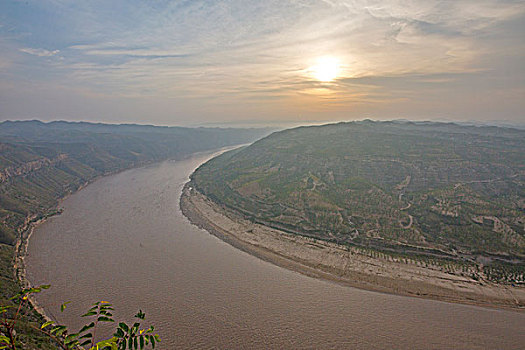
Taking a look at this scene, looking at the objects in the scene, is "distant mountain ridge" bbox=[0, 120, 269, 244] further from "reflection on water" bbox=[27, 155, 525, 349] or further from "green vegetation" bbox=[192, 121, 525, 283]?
"green vegetation" bbox=[192, 121, 525, 283]

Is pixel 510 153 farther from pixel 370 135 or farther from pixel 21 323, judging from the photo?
pixel 21 323

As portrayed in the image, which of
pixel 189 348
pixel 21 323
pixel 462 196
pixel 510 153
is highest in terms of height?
pixel 510 153

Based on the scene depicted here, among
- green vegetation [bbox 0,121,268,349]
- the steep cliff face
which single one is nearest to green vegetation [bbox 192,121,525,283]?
green vegetation [bbox 0,121,268,349]

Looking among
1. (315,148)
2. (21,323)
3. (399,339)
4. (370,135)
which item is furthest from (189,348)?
(370,135)

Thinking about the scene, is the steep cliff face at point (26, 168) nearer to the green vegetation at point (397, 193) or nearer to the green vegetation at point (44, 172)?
the green vegetation at point (44, 172)

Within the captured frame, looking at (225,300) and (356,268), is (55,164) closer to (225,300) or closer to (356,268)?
(225,300)

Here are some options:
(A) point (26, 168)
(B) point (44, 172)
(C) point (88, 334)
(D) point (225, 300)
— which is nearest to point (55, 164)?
(B) point (44, 172)
